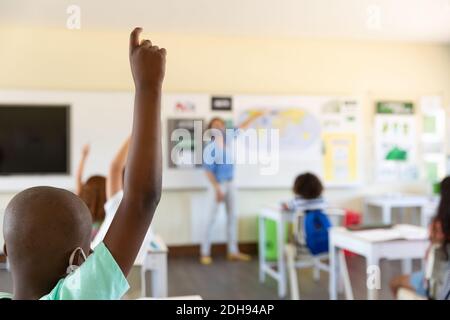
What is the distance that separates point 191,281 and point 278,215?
80 cm

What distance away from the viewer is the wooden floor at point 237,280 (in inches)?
127

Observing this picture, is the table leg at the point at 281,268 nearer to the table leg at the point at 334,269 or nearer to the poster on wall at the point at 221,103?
the table leg at the point at 334,269

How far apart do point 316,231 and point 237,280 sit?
3.13 ft

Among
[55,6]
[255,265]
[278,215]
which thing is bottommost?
[255,265]

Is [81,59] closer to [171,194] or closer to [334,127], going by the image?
[171,194]

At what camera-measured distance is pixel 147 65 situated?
1.40 ft

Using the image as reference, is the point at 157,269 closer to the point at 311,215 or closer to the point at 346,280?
the point at 346,280

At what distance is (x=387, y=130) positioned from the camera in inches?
199

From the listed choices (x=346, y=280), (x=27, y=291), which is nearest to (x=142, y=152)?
(x=27, y=291)

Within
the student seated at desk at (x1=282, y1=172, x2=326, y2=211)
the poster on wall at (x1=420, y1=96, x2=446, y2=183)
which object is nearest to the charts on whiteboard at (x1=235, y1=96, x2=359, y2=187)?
the poster on wall at (x1=420, y1=96, x2=446, y2=183)

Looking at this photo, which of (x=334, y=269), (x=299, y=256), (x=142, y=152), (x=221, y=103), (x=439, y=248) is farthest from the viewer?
(x=221, y=103)

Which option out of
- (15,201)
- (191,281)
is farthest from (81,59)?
(15,201)

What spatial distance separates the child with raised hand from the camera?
16.6 inches

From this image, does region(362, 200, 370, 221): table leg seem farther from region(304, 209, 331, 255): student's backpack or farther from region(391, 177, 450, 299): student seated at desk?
region(391, 177, 450, 299): student seated at desk
